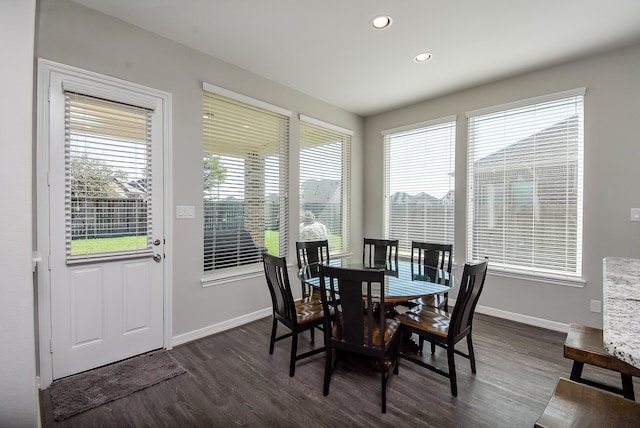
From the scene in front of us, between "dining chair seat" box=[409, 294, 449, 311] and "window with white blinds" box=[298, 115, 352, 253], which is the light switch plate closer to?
"window with white blinds" box=[298, 115, 352, 253]

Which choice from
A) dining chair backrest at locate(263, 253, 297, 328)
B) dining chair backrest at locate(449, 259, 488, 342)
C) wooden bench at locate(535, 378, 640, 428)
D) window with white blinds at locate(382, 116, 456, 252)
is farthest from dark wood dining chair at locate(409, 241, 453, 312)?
wooden bench at locate(535, 378, 640, 428)

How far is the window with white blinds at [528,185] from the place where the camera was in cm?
314

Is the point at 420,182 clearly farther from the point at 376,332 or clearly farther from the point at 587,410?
the point at 587,410

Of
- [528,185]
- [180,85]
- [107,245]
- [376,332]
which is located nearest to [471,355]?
[376,332]

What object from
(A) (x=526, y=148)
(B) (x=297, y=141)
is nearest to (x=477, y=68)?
(A) (x=526, y=148)

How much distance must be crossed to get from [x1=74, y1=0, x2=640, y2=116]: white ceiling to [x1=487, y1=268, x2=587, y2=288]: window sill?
237cm

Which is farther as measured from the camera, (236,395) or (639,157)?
(639,157)

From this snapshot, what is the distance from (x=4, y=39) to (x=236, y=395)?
7.76 feet

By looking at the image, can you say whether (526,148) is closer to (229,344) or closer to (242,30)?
(242,30)

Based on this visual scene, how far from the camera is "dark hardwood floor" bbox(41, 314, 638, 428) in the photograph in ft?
→ 5.99

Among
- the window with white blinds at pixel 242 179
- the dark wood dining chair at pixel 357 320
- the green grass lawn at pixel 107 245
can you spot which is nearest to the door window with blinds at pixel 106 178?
the green grass lawn at pixel 107 245

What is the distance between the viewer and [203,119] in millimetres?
3014

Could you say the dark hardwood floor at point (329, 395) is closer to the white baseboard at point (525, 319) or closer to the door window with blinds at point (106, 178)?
the white baseboard at point (525, 319)

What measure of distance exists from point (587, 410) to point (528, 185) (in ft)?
9.87
